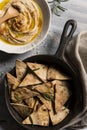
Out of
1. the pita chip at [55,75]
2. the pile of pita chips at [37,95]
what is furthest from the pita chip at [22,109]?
the pita chip at [55,75]

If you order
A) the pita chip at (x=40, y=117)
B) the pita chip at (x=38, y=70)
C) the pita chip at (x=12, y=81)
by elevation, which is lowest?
the pita chip at (x=40, y=117)

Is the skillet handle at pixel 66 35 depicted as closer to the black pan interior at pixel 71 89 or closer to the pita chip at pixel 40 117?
the black pan interior at pixel 71 89

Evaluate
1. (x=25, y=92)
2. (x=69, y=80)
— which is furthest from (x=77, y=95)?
(x=25, y=92)

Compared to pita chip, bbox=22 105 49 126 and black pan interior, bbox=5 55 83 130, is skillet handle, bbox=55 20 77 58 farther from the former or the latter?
pita chip, bbox=22 105 49 126

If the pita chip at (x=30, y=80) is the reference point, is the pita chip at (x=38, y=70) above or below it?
above

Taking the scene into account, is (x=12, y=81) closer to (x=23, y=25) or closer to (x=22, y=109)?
(x=22, y=109)

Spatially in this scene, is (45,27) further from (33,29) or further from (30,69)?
(30,69)
